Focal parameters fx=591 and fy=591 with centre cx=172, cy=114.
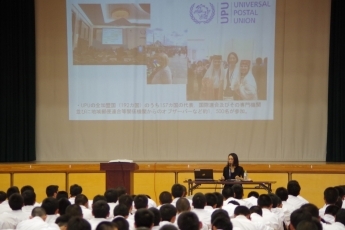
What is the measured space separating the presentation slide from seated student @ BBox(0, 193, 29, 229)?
22.8ft

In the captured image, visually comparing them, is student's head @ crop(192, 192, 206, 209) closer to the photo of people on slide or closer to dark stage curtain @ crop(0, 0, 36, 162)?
the photo of people on slide

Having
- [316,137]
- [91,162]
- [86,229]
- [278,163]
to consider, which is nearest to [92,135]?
[91,162]

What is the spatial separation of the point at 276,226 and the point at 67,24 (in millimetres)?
Result: 8411

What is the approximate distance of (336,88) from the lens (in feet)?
42.2

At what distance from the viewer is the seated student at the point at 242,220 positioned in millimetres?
5227

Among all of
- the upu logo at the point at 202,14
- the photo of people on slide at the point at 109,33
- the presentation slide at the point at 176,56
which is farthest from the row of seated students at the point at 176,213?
the upu logo at the point at 202,14

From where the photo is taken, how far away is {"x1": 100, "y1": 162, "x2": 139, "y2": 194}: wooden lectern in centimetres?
880

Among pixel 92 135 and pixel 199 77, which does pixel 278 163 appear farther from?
pixel 92 135

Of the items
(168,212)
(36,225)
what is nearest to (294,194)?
(168,212)

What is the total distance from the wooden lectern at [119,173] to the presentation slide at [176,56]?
171 inches

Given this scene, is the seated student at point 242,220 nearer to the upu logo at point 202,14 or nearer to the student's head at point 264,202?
the student's head at point 264,202

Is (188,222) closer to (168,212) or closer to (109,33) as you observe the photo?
(168,212)

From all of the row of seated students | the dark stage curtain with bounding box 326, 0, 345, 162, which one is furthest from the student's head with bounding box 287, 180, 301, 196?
the dark stage curtain with bounding box 326, 0, 345, 162

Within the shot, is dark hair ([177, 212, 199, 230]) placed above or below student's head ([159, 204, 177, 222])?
above
